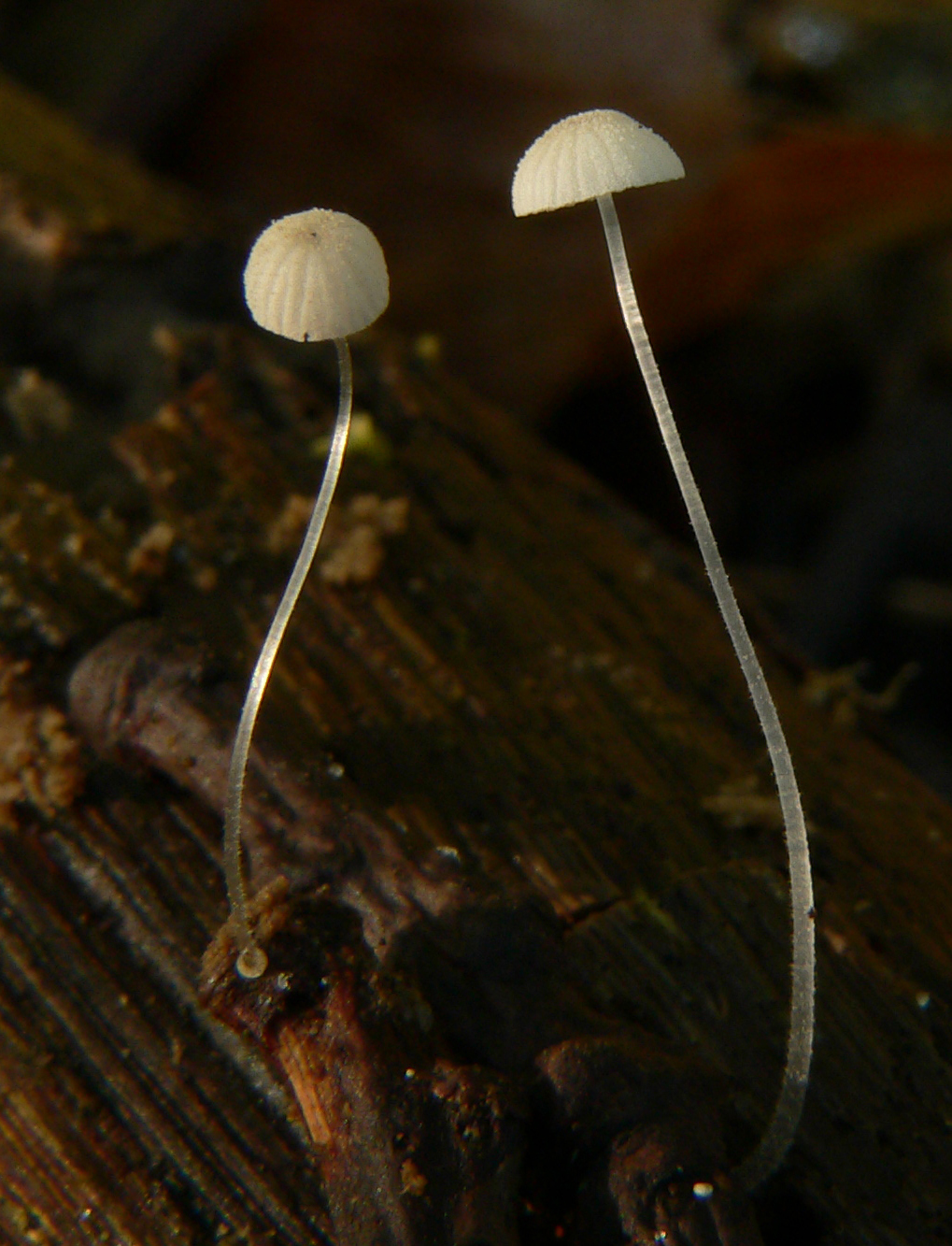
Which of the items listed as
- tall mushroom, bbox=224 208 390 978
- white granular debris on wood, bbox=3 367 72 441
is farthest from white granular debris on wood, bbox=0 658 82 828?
white granular debris on wood, bbox=3 367 72 441

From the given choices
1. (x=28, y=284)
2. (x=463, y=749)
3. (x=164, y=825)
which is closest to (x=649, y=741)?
(x=463, y=749)

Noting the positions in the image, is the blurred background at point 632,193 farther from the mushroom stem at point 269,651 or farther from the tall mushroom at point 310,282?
the tall mushroom at point 310,282

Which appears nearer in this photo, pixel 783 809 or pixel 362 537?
pixel 783 809

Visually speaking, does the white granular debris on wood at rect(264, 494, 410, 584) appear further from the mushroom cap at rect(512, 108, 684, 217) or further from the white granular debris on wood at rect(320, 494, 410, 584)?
Answer: the mushroom cap at rect(512, 108, 684, 217)

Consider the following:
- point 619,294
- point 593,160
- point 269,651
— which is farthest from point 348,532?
point 593,160

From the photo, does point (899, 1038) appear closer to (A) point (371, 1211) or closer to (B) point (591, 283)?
(A) point (371, 1211)

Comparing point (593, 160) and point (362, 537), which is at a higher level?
point (593, 160)

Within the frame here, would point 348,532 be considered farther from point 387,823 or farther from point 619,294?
point 619,294
